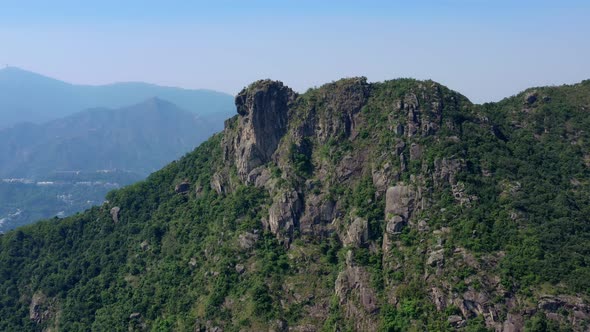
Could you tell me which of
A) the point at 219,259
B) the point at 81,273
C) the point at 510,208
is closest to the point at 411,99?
the point at 510,208

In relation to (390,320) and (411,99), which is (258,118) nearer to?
(411,99)

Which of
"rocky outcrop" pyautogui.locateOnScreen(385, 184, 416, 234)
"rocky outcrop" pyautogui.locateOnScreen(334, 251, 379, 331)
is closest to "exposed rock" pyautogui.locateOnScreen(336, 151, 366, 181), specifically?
"rocky outcrop" pyautogui.locateOnScreen(385, 184, 416, 234)

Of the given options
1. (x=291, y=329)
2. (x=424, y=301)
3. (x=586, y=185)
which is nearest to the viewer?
(x=424, y=301)

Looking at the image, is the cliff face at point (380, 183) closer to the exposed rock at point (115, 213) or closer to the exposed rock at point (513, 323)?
the exposed rock at point (513, 323)

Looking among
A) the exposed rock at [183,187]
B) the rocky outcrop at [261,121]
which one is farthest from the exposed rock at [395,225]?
the exposed rock at [183,187]

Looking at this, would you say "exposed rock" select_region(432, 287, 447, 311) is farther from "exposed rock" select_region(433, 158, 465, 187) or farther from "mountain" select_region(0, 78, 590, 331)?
"exposed rock" select_region(433, 158, 465, 187)

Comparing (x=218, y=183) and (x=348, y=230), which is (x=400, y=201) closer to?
(x=348, y=230)
